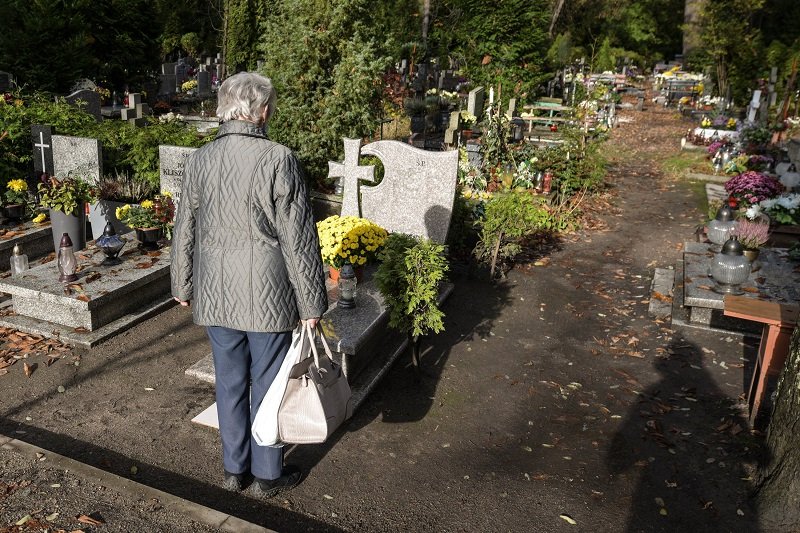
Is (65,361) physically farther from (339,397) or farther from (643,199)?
(643,199)

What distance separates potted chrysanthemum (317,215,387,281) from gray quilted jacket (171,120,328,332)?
2399 millimetres

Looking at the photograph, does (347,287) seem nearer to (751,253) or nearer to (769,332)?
(769,332)

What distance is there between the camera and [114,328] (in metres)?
5.93

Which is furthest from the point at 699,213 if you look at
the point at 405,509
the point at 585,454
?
the point at 405,509

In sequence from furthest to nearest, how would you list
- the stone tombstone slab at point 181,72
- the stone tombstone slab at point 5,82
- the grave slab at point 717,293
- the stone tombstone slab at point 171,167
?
the stone tombstone slab at point 181,72 < the stone tombstone slab at point 5,82 < the stone tombstone slab at point 171,167 < the grave slab at point 717,293

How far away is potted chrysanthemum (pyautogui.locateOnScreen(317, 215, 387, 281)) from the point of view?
5883 mm

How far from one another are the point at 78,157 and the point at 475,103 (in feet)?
26.4

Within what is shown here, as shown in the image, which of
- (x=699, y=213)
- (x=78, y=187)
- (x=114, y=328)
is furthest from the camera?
(x=699, y=213)

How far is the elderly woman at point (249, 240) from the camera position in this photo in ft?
10.9

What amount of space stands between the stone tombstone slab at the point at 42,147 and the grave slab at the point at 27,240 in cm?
124

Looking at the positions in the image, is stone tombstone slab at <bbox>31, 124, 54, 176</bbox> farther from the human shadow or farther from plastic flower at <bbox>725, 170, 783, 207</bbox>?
plastic flower at <bbox>725, 170, 783, 207</bbox>

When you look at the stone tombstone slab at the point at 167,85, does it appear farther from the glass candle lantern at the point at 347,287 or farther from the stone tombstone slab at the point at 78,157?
the glass candle lantern at the point at 347,287

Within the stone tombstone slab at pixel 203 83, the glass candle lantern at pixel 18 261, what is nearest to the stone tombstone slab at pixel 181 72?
the stone tombstone slab at pixel 203 83

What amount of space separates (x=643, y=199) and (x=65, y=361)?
384 inches
